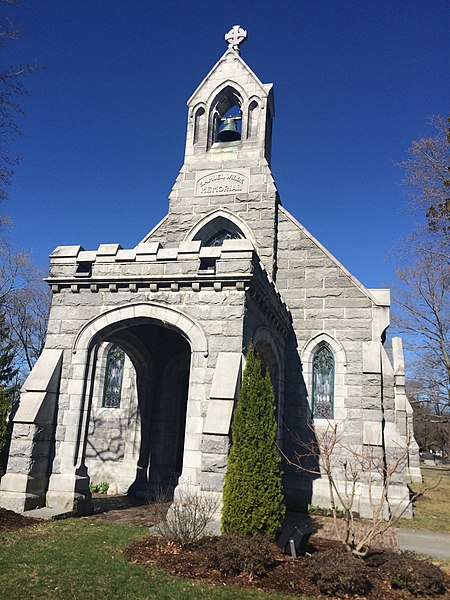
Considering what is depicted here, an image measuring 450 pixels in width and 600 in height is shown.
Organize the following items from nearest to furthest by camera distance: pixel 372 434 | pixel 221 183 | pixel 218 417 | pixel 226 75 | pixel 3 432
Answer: pixel 218 417 → pixel 3 432 → pixel 372 434 → pixel 221 183 → pixel 226 75

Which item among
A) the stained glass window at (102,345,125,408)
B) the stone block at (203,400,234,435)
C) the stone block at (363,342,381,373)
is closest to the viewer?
the stone block at (203,400,234,435)

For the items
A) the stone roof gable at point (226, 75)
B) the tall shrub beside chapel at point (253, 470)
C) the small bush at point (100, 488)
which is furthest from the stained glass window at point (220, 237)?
the tall shrub beside chapel at point (253, 470)

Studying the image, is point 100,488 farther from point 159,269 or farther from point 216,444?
point 159,269

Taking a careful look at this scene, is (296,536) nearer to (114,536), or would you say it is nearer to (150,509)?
(114,536)

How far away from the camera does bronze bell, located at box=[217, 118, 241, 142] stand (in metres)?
16.9

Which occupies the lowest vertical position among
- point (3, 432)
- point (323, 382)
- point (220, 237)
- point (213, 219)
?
point (3, 432)

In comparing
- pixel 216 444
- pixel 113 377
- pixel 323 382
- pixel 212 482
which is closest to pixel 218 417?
pixel 216 444

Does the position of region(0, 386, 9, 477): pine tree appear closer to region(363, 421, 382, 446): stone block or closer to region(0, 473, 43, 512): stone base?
region(0, 473, 43, 512): stone base

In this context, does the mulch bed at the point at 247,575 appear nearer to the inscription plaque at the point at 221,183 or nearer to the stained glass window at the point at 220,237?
the stained glass window at the point at 220,237

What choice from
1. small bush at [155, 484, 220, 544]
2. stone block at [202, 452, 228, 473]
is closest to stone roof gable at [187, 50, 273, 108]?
stone block at [202, 452, 228, 473]

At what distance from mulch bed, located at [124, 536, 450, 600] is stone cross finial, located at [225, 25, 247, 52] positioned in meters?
16.0

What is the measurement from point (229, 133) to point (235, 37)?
3628 millimetres

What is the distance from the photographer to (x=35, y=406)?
976cm

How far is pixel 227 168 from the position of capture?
16188 millimetres
